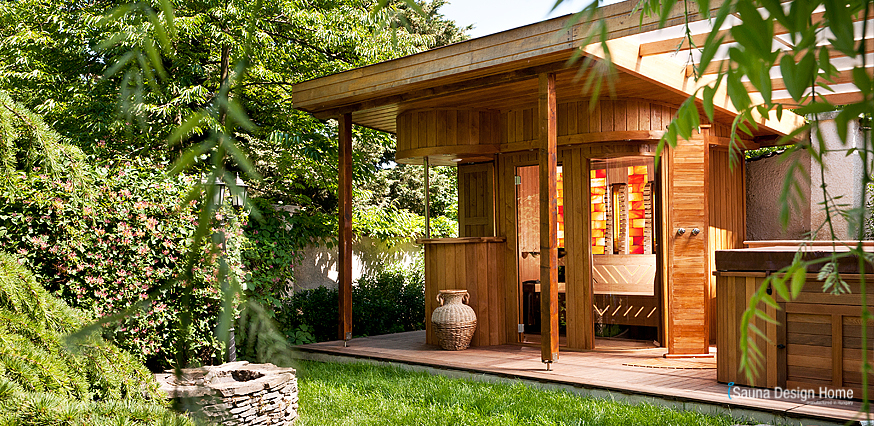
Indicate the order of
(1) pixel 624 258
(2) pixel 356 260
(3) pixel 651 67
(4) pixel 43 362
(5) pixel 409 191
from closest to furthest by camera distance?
(4) pixel 43 362 < (3) pixel 651 67 < (1) pixel 624 258 < (2) pixel 356 260 < (5) pixel 409 191

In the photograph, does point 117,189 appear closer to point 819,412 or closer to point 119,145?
point 119,145

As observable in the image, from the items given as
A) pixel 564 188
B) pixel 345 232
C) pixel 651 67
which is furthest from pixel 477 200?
pixel 651 67

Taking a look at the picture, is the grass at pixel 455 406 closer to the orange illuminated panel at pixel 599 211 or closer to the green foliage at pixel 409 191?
the orange illuminated panel at pixel 599 211

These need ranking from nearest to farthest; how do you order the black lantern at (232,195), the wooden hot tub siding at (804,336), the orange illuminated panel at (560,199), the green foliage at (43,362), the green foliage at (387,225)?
the black lantern at (232,195) → the green foliage at (43,362) → the wooden hot tub siding at (804,336) → the orange illuminated panel at (560,199) → the green foliage at (387,225)

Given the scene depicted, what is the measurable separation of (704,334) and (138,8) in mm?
6358

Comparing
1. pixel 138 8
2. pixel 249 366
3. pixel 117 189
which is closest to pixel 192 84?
pixel 117 189

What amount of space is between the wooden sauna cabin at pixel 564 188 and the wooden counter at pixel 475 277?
15 millimetres

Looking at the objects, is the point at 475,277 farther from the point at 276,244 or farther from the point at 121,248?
the point at 121,248

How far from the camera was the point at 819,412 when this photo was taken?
3.87m

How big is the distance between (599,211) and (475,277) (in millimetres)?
1430

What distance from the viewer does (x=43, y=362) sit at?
1257mm

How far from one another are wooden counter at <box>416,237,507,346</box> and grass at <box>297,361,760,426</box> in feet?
4.92

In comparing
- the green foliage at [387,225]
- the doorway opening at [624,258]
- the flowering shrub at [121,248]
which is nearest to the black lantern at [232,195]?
the flowering shrub at [121,248]

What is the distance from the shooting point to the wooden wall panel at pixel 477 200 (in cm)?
740
